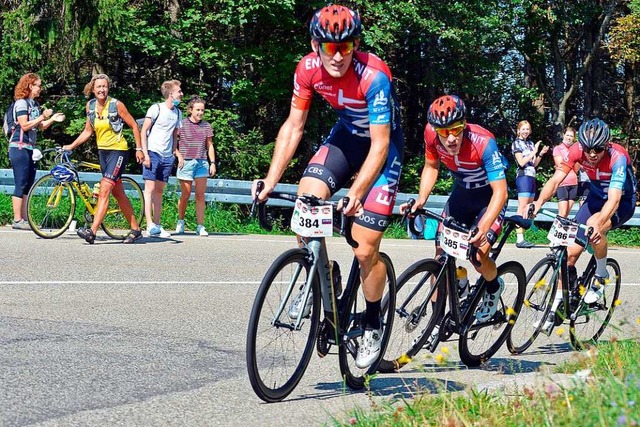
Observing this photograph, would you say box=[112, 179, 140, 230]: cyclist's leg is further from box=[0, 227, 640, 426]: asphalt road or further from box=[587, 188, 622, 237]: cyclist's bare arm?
box=[587, 188, 622, 237]: cyclist's bare arm

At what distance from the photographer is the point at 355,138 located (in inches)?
249

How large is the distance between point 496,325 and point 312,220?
2.86 metres

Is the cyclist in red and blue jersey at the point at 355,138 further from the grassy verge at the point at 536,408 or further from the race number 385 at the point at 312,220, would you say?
the grassy verge at the point at 536,408

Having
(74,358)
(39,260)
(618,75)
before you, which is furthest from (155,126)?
(618,75)

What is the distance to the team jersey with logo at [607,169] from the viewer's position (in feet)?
29.3

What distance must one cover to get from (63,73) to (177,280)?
11.5 meters

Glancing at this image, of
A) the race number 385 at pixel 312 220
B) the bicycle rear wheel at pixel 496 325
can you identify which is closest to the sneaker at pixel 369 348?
the race number 385 at pixel 312 220

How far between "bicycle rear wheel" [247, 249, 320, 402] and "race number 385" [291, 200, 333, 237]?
120 mm

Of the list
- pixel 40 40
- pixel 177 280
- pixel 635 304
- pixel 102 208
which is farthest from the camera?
pixel 40 40

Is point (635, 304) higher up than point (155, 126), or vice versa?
point (155, 126)

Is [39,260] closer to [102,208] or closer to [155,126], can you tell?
A: [102,208]

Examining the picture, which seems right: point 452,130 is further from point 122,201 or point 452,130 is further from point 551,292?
point 122,201

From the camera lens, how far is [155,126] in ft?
45.9

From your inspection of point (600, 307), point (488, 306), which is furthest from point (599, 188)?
point (488, 306)
